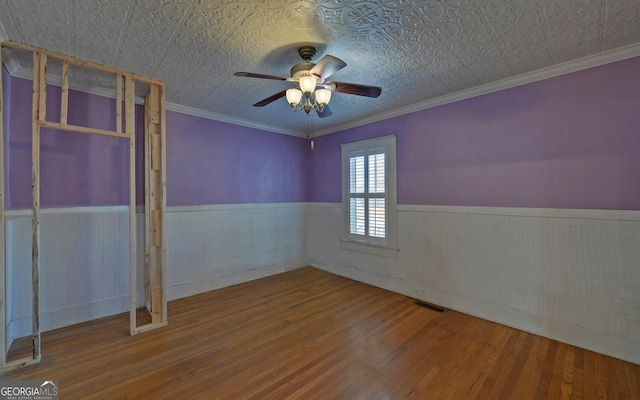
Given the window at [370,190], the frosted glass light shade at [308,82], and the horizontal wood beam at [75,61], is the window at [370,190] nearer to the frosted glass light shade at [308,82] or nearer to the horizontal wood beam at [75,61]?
the frosted glass light shade at [308,82]

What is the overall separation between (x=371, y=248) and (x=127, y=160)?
3.53 metres

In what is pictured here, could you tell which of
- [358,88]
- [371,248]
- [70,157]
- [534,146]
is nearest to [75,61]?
[70,157]

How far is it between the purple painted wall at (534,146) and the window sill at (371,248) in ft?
2.54

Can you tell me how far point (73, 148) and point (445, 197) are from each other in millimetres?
4380

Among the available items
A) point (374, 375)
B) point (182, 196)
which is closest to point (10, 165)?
point (182, 196)

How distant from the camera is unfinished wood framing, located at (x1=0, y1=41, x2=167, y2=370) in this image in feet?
7.28

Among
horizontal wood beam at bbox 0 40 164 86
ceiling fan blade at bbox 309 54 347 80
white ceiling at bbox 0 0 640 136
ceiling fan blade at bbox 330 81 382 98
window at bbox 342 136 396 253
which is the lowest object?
window at bbox 342 136 396 253

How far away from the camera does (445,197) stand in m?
3.43

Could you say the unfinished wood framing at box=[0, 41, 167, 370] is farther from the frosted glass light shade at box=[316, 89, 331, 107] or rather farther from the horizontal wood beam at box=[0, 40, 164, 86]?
the frosted glass light shade at box=[316, 89, 331, 107]

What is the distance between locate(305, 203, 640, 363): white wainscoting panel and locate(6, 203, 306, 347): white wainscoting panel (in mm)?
2336

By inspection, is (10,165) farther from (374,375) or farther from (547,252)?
(547,252)

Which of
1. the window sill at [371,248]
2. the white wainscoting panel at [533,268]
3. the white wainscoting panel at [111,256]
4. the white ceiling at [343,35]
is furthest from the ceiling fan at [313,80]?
the white wainscoting panel at [111,256]

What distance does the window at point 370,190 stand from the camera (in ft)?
13.0

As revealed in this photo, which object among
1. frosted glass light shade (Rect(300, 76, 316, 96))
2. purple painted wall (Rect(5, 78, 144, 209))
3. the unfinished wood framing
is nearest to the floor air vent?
frosted glass light shade (Rect(300, 76, 316, 96))
